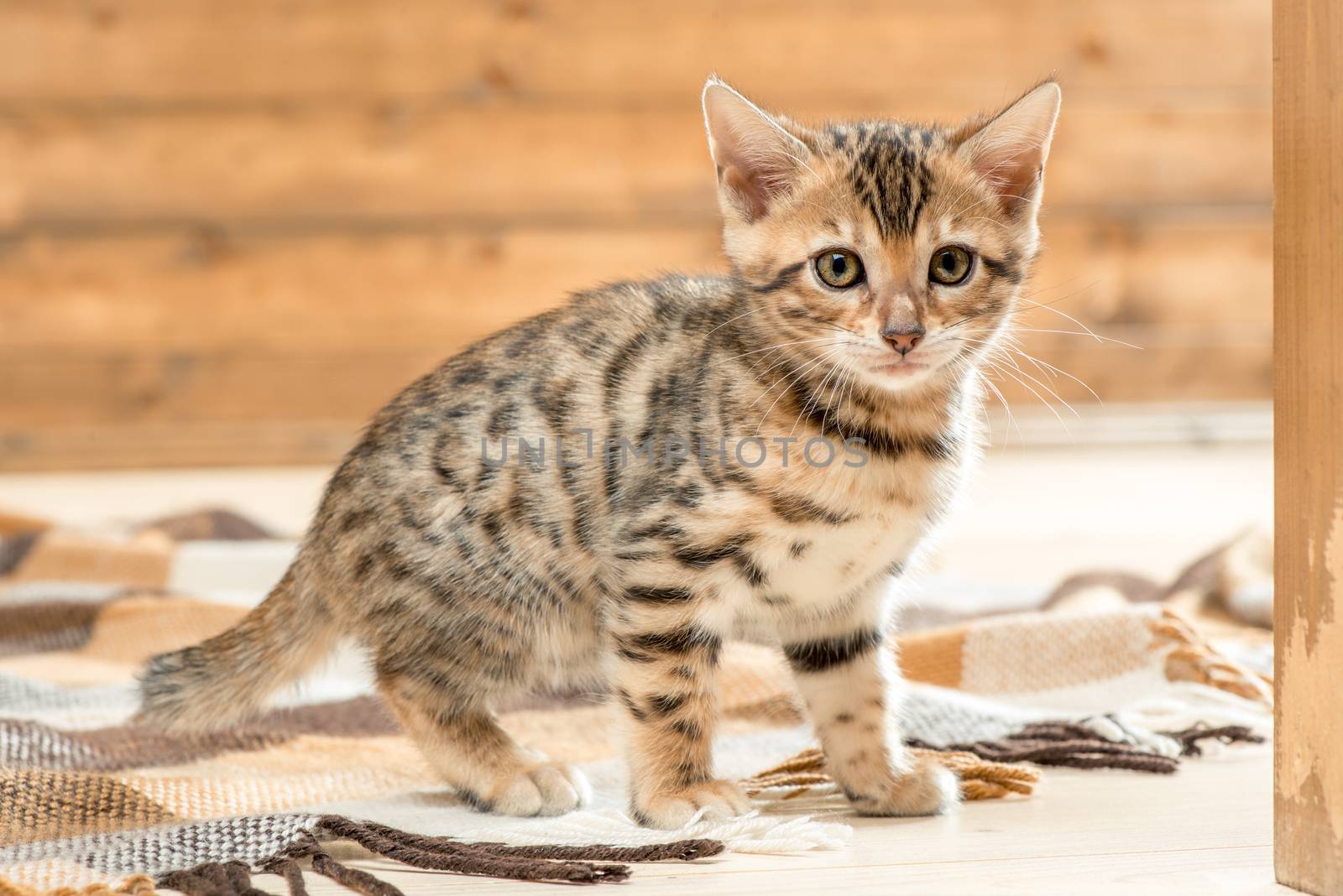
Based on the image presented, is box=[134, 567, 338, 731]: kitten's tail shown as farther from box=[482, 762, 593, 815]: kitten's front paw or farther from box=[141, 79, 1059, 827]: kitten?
box=[482, 762, 593, 815]: kitten's front paw

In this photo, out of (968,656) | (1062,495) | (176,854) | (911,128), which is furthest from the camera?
(1062,495)

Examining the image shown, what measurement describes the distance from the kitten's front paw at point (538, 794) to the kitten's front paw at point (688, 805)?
11 cm

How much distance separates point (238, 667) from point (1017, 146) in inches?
42.7

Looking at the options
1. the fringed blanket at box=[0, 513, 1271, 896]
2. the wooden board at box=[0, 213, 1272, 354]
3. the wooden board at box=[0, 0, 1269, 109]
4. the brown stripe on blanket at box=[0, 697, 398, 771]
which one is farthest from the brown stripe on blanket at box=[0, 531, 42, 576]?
the wooden board at box=[0, 0, 1269, 109]

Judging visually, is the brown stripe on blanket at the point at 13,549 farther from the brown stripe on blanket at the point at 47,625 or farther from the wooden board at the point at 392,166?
the wooden board at the point at 392,166

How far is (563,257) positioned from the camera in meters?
3.90

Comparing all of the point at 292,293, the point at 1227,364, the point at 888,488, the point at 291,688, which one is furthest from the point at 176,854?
the point at 1227,364

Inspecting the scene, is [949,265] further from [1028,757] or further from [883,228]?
[1028,757]

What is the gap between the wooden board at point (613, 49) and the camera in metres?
3.76

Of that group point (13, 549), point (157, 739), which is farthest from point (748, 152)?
point (13, 549)

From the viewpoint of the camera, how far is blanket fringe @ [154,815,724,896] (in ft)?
3.91

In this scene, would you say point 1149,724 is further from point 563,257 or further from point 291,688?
point 563,257

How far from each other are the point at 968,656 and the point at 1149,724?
0.34 meters

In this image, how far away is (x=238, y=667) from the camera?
164cm
